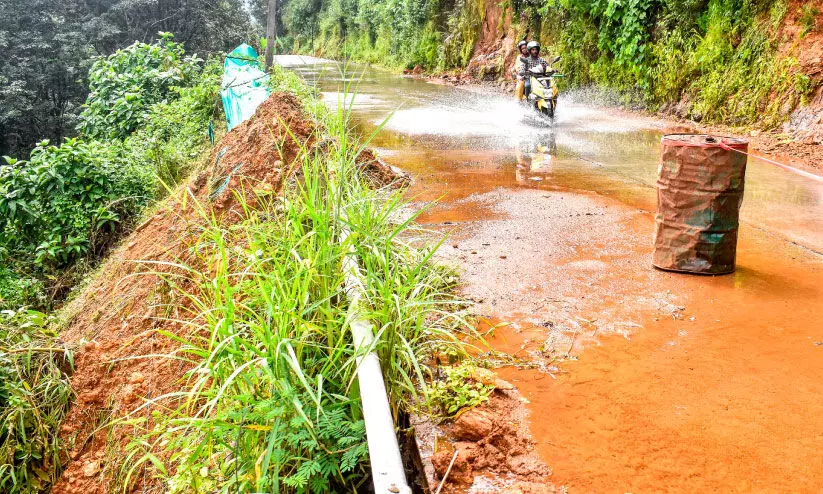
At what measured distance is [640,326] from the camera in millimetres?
3773

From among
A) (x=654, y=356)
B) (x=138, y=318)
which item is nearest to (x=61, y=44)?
(x=138, y=318)

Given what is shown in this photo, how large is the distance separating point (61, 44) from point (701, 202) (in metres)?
20.8

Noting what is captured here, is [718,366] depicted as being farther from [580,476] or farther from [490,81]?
[490,81]

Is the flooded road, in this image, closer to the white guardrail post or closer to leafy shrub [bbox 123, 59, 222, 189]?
the white guardrail post

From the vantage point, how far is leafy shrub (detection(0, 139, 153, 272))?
816 centimetres

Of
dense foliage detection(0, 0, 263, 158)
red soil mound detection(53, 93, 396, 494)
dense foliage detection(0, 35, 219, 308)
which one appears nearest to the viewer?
red soil mound detection(53, 93, 396, 494)

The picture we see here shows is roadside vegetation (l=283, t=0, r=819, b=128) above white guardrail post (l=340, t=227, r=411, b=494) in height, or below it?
above

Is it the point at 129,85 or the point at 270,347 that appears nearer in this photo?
the point at 270,347

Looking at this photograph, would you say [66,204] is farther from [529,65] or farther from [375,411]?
[529,65]

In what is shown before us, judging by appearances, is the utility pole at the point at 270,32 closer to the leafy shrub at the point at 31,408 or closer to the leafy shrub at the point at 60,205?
the leafy shrub at the point at 60,205

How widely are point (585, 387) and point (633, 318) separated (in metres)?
0.89

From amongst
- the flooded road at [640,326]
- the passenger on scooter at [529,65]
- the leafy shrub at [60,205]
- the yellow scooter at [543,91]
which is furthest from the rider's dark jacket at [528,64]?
the leafy shrub at [60,205]

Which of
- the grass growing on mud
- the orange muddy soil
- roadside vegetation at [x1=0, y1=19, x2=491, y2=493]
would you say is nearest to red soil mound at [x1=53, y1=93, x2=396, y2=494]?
roadside vegetation at [x1=0, y1=19, x2=491, y2=493]

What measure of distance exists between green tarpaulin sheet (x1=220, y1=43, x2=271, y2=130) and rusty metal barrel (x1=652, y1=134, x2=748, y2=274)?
629 cm
